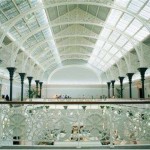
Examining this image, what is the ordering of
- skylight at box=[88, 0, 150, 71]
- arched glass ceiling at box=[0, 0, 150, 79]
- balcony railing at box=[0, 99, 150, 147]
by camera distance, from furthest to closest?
skylight at box=[88, 0, 150, 71] → arched glass ceiling at box=[0, 0, 150, 79] → balcony railing at box=[0, 99, 150, 147]

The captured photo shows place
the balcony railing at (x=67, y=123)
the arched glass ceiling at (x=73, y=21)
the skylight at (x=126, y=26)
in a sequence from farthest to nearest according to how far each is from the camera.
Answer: the skylight at (x=126, y=26), the arched glass ceiling at (x=73, y=21), the balcony railing at (x=67, y=123)

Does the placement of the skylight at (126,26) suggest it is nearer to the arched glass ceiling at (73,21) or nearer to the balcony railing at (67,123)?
the arched glass ceiling at (73,21)

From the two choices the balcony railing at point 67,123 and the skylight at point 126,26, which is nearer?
the balcony railing at point 67,123

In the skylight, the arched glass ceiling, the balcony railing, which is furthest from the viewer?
the skylight

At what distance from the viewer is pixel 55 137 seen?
23.2 feet

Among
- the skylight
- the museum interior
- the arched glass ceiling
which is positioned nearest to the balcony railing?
the museum interior

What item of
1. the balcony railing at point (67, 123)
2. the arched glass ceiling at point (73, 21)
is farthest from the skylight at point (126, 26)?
the balcony railing at point (67, 123)

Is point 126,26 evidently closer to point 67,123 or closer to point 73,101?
point 73,101

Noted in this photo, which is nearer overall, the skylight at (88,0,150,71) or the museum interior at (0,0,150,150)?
the museum interior at (0,0,150,150)

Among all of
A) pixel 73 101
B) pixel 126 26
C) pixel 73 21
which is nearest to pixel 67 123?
pixel 73 101

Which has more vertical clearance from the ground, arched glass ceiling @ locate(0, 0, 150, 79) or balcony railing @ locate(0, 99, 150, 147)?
arched glass ceiling @ locate(0, 0, 150, 79)

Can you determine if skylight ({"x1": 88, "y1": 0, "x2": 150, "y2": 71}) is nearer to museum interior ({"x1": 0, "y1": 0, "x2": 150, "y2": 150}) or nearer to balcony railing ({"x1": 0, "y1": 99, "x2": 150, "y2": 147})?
museum interior ({"x1": 0, "y1": 0, "x2": 150, "y2": 150})

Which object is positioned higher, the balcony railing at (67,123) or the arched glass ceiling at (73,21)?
the arched glass ceiling at (73,21)

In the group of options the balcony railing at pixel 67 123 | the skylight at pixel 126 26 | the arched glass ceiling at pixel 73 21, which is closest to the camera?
the balcony railing at pixel 67 123
